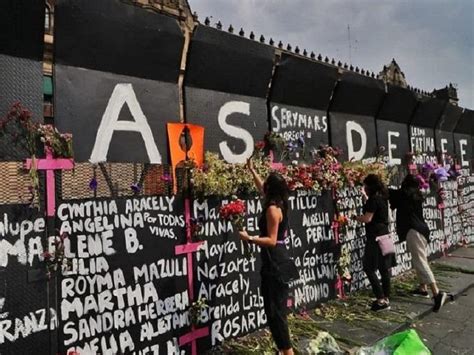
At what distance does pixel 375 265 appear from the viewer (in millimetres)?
5520

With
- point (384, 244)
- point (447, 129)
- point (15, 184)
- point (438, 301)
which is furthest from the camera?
point (447, 129)

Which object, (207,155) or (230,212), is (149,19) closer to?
(207,155)

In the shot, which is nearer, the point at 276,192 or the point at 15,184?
the point at 15,184

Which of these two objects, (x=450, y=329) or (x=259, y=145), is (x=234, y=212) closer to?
(x=259, y=145)

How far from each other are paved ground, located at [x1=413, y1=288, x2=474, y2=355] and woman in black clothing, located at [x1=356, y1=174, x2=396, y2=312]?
0.60m

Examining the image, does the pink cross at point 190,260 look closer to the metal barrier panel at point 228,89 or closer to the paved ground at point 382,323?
the paved ground at point 382,323

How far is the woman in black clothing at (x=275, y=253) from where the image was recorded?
3686 millimetres

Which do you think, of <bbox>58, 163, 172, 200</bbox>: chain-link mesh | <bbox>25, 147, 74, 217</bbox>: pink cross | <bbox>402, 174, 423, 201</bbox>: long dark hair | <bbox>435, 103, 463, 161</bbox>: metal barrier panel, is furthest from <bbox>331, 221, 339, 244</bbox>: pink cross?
<bbox>435, 103, 463, 161</bbox>: metal barrier panel

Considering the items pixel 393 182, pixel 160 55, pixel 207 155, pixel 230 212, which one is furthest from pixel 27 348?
pixel 393 182

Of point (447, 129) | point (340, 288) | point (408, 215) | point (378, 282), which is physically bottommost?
point (340, 288)

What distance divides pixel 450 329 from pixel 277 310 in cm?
279

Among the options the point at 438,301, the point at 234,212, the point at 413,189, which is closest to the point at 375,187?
the point at 413,189

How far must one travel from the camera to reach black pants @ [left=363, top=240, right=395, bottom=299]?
548 centimetres

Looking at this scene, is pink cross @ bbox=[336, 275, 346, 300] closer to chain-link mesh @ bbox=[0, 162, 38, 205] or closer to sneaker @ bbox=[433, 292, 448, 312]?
sneaker @ bbox=[433, 292, 448, 312]
